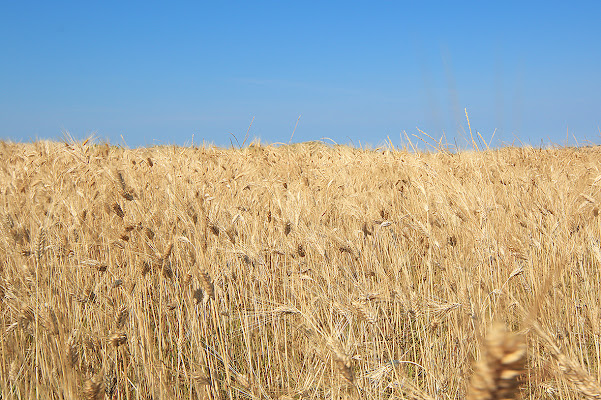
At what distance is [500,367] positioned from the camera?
47 cm

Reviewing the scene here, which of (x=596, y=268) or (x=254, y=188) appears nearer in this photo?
(x=596, y=268)

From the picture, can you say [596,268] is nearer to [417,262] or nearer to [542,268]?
[542,268]

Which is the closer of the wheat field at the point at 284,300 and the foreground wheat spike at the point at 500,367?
the foreground wheat spike at the point at 500,367

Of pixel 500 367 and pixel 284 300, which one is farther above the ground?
pixel 284 300

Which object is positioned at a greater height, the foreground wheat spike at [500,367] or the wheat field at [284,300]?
the wheat field at [284,300]

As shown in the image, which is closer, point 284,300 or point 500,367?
point 500,367

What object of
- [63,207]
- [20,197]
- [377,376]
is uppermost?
[20,197]

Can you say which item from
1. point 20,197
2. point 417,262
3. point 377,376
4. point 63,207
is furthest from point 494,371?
point 20,197

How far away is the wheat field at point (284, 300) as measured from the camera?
1.42m

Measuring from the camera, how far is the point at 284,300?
1.97m

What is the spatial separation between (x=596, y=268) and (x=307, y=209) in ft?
5.04

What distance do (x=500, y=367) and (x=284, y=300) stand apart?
1.55 m

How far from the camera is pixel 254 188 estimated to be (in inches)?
128

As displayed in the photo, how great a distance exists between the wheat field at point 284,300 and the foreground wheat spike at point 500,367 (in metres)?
0.46
